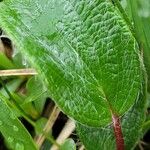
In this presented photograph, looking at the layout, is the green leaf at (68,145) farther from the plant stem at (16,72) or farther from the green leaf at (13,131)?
the plant stem at (16,72)

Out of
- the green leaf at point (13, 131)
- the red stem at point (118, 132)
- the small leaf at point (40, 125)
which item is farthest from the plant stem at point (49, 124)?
the red stem at point (118, 132)

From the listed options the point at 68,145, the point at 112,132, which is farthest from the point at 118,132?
the point at 68,145

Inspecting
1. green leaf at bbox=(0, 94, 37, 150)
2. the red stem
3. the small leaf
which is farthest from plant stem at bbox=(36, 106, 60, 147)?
the red stem

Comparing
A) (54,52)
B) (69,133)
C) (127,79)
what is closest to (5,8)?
(54,52)

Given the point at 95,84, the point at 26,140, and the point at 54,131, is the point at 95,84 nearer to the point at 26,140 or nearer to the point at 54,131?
the point at 26,140

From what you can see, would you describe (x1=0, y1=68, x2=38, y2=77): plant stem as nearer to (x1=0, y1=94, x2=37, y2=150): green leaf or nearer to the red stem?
(x1=0, y1=94, x2=37, y2=150): green leaf

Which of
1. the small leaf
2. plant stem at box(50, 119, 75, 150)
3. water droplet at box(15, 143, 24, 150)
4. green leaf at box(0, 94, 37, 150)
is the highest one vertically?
green leaf at box(0, 94, 37, 150)

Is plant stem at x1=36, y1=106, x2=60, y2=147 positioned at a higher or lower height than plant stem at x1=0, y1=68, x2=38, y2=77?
lower
